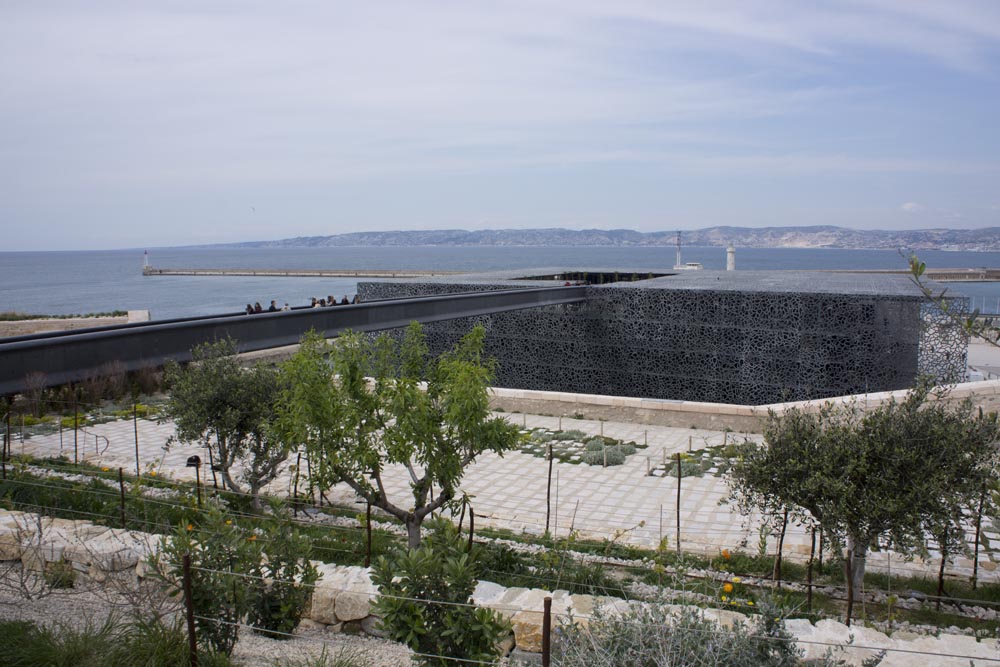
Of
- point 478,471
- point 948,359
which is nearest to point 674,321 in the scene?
point 948,359

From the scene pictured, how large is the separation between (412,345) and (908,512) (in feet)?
14.4

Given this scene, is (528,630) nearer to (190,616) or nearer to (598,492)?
(190,616)

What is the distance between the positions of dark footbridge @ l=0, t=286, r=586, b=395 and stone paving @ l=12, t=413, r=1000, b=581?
1.62 meters

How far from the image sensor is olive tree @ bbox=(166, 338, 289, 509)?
28.8ft

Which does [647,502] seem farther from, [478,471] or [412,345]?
[412,345]

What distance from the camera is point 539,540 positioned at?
8000 millimetres

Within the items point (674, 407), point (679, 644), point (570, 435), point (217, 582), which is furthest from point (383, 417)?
point (674, 407)

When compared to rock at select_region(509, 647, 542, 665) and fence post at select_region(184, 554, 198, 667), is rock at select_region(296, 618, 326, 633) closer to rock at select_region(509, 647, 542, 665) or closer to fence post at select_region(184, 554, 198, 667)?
fence post at select_region(184, 554, 198, 667)

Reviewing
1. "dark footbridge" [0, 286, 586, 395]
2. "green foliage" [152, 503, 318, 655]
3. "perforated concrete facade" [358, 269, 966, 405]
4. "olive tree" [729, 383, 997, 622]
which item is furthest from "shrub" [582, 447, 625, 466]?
"green foliage" [152, 503, 318, 655]

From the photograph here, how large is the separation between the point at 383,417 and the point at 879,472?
168 inches

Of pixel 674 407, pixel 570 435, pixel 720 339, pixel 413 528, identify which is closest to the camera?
pixel 413 528

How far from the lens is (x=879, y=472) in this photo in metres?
6.16

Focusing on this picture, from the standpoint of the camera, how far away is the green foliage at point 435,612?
4176 millimetres

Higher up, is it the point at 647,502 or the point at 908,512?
the point at 908,512
